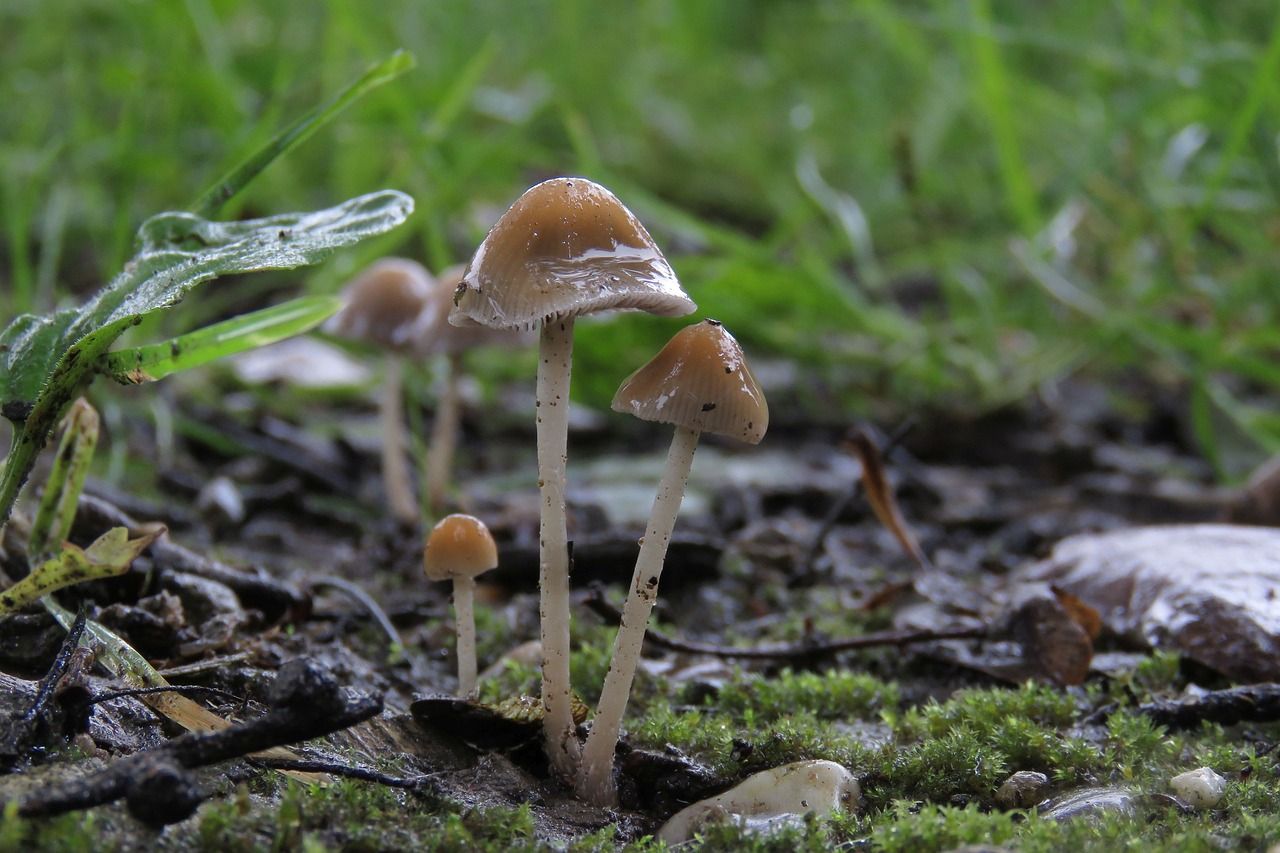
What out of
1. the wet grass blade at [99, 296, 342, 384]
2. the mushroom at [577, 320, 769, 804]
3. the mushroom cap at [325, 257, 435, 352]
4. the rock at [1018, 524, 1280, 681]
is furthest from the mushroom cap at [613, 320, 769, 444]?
the mushroom cap at [325, 257, 435, 352]

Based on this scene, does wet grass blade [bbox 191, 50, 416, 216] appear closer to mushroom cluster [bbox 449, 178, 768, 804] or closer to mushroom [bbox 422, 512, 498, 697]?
mushroom cluster [bbox 449, 178, 768, 804]

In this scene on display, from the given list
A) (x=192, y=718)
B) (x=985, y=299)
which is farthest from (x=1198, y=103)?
(x=192, y=718)

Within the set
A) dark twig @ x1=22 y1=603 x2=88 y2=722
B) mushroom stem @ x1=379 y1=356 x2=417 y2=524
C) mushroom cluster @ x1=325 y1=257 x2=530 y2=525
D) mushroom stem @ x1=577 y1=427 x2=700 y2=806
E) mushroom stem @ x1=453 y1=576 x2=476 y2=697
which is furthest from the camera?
mushroom stem @ x1=379 y1=356 x2=417 y2=524

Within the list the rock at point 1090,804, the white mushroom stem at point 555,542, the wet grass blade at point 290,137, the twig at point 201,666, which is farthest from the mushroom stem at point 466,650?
the rock at point 1090,804

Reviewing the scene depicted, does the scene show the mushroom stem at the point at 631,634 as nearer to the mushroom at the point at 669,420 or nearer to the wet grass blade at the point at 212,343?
the mushroom at the point at 669,420

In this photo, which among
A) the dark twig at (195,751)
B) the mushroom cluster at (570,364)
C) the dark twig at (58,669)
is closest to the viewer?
the dark twig at (195,751)

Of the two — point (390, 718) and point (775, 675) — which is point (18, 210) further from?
point (775, 675)
